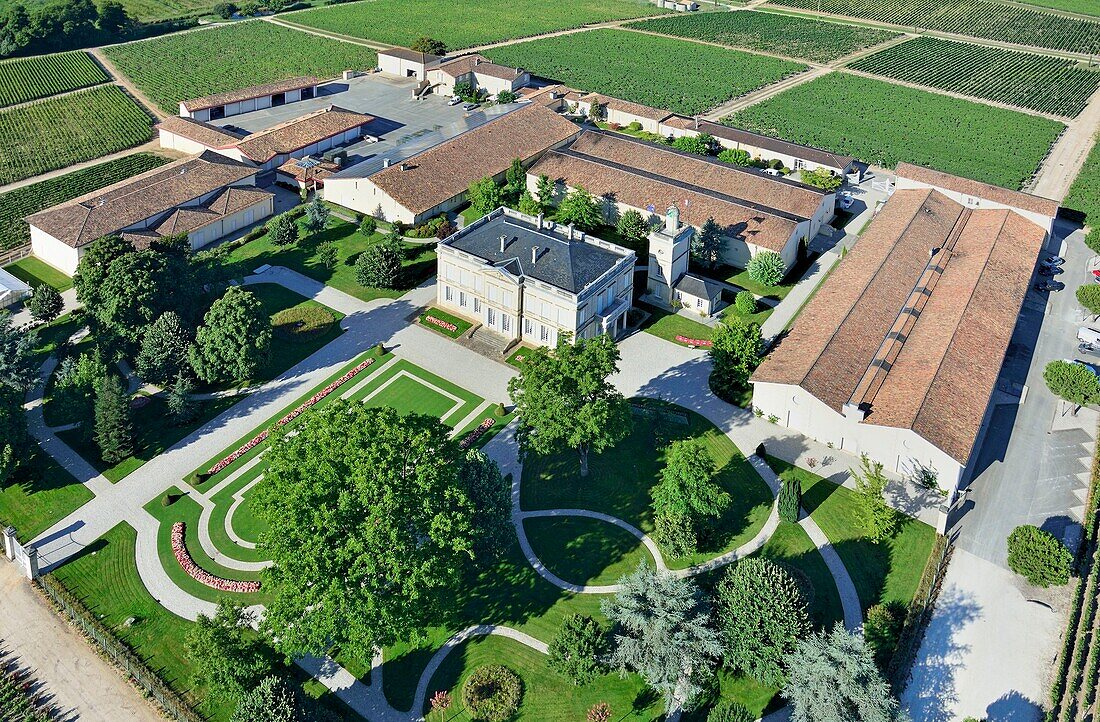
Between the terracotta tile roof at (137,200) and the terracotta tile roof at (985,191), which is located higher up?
the terracotta tile roof at (985,191)

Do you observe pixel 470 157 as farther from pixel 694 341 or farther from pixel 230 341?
pixel 230 341

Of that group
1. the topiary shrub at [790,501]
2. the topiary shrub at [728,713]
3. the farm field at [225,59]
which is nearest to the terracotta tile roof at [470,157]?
the farm field at [225,59]

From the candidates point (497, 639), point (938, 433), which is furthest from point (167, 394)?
point (938, 433)

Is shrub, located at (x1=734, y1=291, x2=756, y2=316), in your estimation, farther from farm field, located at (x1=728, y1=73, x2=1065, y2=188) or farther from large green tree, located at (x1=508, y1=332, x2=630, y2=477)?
farm field, located at (x1=728, y1=73, x2=1065, y2=188)

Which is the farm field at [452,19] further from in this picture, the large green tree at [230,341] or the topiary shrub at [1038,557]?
the topiary shrub at [1038,557]

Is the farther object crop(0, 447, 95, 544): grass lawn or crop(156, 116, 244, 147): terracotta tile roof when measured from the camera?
crop(156, 116, 244, 147): terracotta tile roof

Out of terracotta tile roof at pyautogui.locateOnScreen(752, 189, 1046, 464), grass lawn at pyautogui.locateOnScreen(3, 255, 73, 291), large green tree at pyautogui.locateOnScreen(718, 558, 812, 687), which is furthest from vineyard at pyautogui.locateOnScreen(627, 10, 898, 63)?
large green tree at pyautogui.locateOnScreen(718, 558, 812, 687)

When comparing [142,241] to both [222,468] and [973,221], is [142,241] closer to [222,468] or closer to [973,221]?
[222,468]
